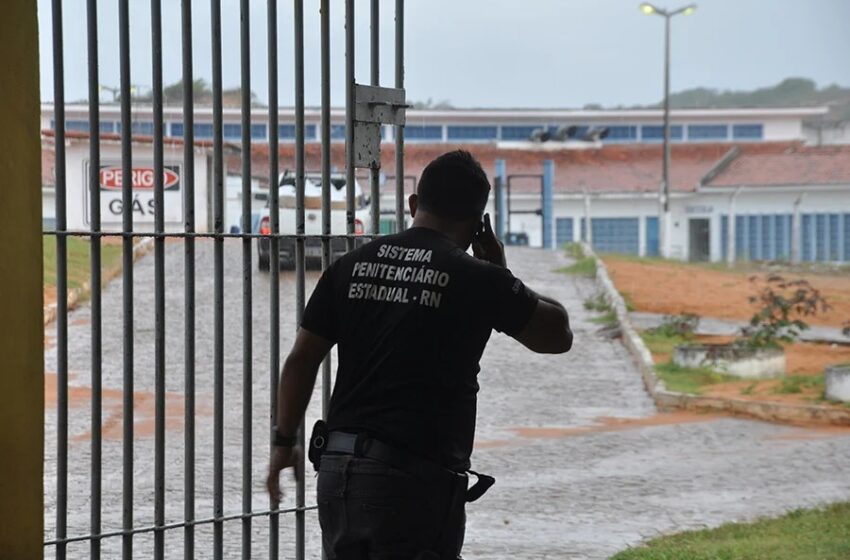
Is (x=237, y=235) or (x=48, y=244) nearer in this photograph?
(x=237, y=235)

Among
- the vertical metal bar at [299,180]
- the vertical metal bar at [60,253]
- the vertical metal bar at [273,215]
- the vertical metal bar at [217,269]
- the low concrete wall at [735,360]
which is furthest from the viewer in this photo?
the low concrete wall at [735,360]

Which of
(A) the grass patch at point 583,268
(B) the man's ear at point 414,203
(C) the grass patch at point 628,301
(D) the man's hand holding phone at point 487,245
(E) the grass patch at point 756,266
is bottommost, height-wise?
(E) the grass patch at point 756,266

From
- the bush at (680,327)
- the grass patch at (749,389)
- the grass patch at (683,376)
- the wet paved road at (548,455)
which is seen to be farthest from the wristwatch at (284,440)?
the bush at (680,327)

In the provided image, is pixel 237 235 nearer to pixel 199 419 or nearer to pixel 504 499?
pixel 504 499

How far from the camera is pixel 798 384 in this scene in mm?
17953

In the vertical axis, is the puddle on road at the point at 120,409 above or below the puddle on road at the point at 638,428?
above

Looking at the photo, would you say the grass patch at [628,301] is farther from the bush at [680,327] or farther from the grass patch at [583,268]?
the bush at [680,327]

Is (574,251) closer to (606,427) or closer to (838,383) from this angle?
(838,383)

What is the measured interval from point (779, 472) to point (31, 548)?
9.20m

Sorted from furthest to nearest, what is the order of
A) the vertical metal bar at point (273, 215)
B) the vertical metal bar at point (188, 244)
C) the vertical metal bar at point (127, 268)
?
the vertical metal bar at point (273, 215)
the vertical metal bar at point (188, 244)
the vertical metal bar at point (127, 268)

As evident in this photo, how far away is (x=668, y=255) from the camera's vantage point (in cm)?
4531

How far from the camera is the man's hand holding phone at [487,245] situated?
14.3 ft

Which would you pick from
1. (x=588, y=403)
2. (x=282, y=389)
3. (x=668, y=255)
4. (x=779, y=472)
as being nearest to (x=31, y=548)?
(x=282, y=389)

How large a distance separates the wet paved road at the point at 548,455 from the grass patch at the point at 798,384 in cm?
172
